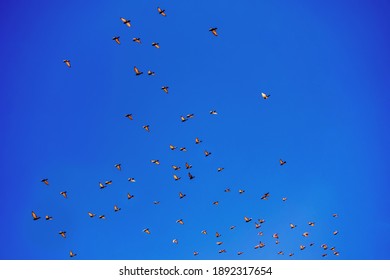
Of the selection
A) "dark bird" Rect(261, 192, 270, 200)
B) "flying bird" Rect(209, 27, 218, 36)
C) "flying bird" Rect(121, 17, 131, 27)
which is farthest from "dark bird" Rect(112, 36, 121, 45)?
"dark bird" Rect(261, 192, 270, 200)

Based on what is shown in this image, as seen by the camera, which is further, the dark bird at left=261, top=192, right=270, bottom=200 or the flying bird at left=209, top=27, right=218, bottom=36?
the dark bird at left=261, top=192, right=270, bottom=200

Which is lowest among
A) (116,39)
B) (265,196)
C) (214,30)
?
(265,196)

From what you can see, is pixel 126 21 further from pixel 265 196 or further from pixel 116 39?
pixel 265 196

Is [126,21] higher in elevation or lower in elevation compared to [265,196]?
higher

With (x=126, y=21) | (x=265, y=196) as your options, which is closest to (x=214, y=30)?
(x=126, y=21)

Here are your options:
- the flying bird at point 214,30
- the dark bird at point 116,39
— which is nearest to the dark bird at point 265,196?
the flying bird at point 214,30

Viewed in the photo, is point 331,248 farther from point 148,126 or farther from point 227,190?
point 148,126

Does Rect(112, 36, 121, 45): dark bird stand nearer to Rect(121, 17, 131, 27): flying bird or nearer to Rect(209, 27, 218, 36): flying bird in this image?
Rect(121, 17, 131, 27): flying bird

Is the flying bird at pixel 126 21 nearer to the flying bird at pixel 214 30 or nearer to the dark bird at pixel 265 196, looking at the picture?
the flying bird at pixel 214 30

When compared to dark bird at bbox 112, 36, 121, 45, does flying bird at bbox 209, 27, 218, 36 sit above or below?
above

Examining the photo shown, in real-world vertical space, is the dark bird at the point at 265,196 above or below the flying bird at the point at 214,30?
below

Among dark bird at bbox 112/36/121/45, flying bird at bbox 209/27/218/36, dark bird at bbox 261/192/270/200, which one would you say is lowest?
dark bird at bbox 261/192/270/200
